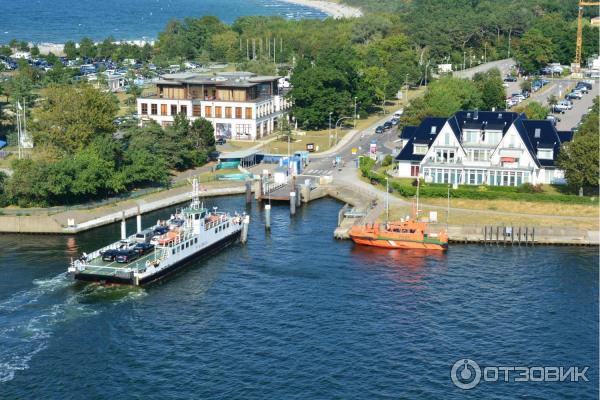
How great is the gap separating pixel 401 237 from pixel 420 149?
91.1ft

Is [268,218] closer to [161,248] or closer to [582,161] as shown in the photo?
[161,248]

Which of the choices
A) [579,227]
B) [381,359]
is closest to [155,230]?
[381,359]

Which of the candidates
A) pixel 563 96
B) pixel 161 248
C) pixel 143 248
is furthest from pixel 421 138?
pixel 563 96

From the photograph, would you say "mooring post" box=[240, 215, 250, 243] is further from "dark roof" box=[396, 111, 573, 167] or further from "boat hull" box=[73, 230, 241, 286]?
"dark roof" box=[396, 111, 573, 167]

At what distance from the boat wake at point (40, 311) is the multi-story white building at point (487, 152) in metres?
49.8

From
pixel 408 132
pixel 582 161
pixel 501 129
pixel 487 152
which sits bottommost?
pixel 582 161

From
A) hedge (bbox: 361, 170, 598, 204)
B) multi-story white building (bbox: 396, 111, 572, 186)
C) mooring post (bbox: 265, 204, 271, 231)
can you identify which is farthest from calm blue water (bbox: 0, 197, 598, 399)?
multi-story white building (bbox: 396, 111, 572, 186)

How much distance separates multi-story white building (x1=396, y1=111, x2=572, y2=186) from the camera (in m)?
116

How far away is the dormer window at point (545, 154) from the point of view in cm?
11688

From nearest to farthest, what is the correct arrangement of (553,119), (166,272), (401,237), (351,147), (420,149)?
(166,272)
(401,237)
(420,149)
(351,147)
(553,119)

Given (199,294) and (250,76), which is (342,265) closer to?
(199,294)

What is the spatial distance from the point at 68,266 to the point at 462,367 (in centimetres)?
4070

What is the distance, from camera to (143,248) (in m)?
89.7

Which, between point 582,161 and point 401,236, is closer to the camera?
point 401,236
